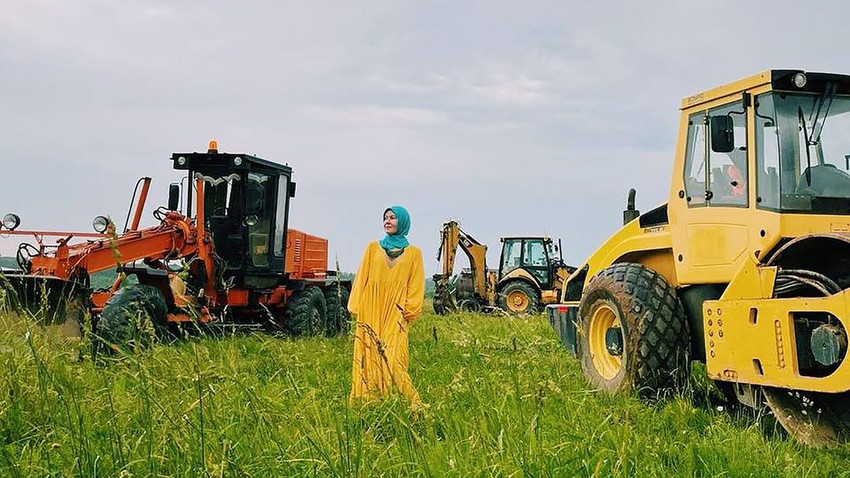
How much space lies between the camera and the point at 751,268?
5.30m

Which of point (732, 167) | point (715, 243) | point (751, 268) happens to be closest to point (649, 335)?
point (715, 243)

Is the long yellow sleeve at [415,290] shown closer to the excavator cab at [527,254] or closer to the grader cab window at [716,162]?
the grader cab window at [716,162]

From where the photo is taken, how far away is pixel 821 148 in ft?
18.3

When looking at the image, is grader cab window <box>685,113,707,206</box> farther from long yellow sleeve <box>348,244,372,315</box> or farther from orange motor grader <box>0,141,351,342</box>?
orange motor grader <box>0,141,351,342</box>

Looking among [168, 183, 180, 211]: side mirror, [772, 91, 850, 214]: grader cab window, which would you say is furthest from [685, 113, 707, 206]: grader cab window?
[168, 183, 180, 211]: side mirror

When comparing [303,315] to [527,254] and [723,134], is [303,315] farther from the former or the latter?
[527,254]

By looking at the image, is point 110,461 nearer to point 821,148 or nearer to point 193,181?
point 821,148

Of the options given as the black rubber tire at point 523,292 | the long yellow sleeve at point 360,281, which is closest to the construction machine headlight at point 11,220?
the long yellow sleeve at point 360,281

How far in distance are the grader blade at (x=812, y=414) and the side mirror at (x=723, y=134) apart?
5.03 ft

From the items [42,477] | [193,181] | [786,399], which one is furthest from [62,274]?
[786,399]

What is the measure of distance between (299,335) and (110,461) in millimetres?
9872

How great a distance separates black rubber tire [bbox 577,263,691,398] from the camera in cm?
610

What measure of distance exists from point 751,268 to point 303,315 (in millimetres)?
8978

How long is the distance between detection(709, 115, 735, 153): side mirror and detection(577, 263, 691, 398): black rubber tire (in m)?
Answer: 1.25
